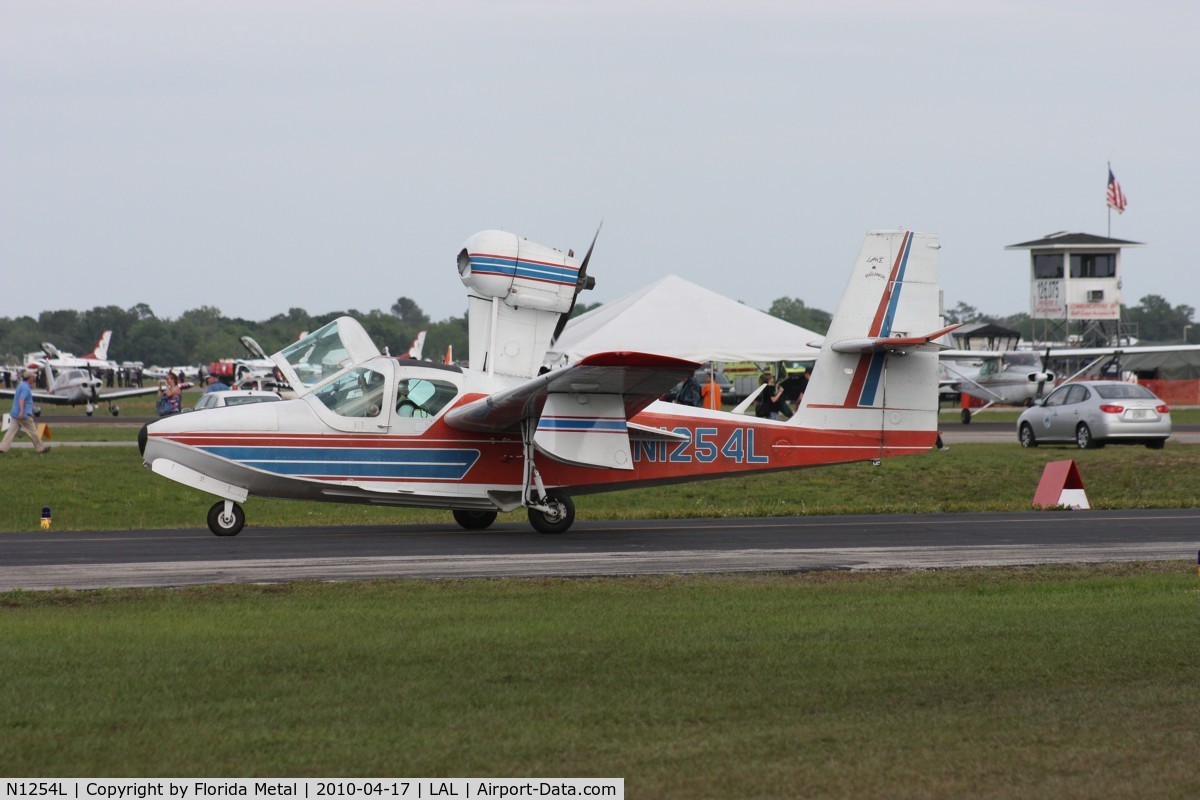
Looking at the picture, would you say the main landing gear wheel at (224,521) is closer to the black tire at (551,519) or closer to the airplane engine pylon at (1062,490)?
the black tire at (551,519)

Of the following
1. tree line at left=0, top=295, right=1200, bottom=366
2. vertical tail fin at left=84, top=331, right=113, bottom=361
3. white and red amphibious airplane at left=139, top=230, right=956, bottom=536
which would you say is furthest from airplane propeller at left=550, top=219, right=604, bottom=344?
tree line at left=0, top=295, right=1200, bottom=366

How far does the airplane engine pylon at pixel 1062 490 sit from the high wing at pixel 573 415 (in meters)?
7.69

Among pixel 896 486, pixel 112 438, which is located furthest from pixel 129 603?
pixel 112 438

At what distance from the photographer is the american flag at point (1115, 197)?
72113 millimetres

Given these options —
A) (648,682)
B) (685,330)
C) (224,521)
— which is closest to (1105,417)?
(685,330)

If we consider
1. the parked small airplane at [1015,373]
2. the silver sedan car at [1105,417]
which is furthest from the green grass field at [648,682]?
the parked small airplane at [1015,373]

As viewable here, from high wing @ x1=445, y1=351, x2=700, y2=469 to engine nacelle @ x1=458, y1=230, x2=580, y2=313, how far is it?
1.61 metres

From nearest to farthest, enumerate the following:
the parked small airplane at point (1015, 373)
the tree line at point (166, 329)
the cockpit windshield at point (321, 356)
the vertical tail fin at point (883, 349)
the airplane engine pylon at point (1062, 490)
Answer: the cockpit windshield at point (321, 356) → the vertical tail fin at point (883, 349) → the airplane engine pylon at point (1062, 490) → the parked small airplane at point (1015, 373) → the tree line at point (166, 329)

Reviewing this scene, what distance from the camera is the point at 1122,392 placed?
3019cm

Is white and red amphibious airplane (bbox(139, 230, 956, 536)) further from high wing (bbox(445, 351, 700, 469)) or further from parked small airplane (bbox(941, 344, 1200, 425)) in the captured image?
parked small airplane (bbox(941, 344, 1200, 425))

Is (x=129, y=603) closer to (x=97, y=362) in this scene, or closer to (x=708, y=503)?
(x=708, y=503)

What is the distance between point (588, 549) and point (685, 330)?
29.3 metres

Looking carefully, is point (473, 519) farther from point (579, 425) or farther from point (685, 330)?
point (685, 330)

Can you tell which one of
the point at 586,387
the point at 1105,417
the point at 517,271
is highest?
the point at 517,271
